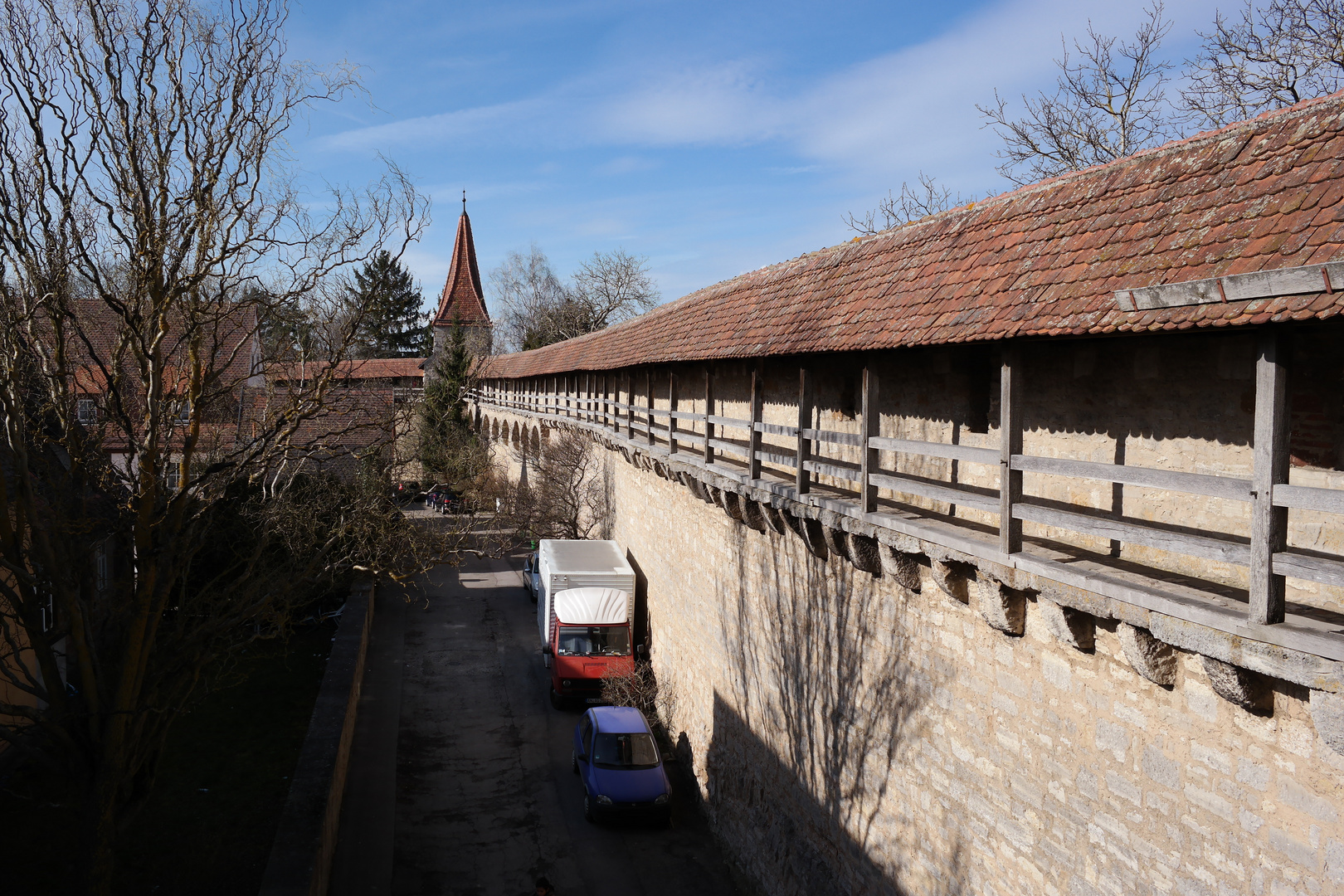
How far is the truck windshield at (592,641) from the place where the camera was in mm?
16359

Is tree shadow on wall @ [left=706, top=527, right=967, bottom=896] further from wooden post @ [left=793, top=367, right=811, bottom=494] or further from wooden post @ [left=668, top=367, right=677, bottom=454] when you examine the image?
wooden post @ [left=668, top=367, right=677, bottom=454]

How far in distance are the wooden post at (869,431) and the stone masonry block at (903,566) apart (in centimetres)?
36

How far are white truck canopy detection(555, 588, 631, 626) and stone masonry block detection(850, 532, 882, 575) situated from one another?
949 cm

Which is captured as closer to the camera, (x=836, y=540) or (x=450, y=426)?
(x=836, y=540)

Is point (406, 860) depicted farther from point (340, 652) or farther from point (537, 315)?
point (537, 315)

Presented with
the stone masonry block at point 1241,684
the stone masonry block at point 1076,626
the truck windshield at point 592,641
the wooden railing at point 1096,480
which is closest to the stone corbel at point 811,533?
the wooden railing at point 1096,480

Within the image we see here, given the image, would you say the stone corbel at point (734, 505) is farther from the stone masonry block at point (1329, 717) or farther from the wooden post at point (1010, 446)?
the stone masonry block at point (1329, 717)

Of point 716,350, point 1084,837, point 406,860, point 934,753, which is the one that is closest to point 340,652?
point 406,860

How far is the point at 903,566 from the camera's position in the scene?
6.87 metres

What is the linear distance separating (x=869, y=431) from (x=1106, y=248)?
7.66ft

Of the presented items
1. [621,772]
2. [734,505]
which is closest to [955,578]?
[734,505]

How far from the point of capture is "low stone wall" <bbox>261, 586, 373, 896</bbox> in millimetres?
8844

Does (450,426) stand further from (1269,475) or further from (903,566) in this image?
(1269,475)

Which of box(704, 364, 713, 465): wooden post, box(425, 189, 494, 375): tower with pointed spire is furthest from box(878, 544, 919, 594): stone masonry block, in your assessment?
box(425, 189, 494, 375): tower with pointed spire
